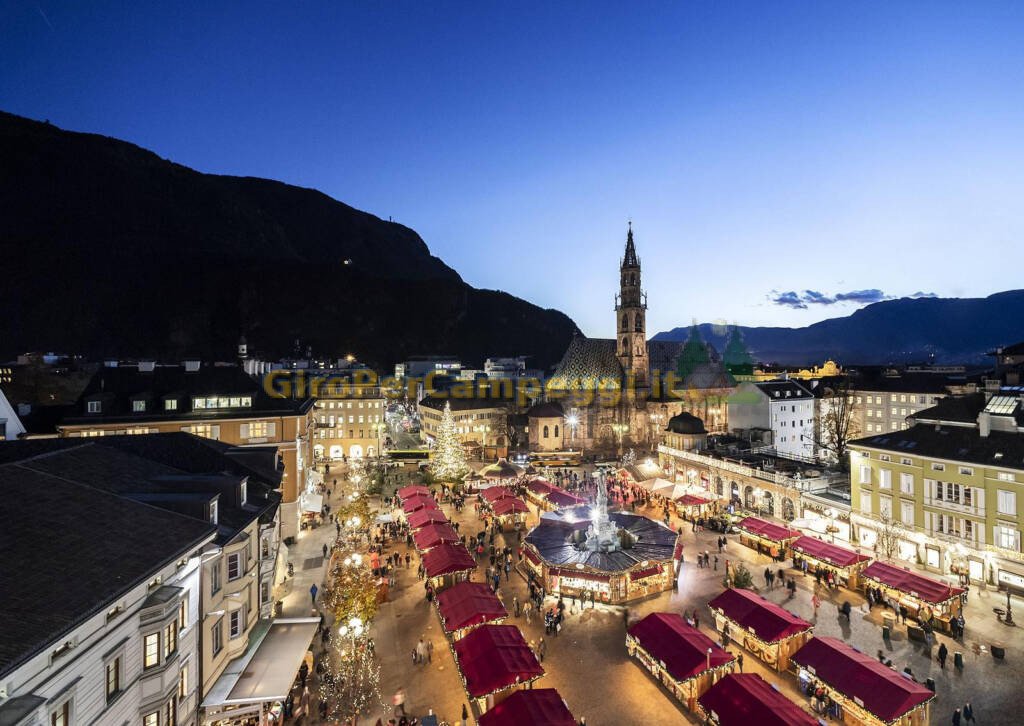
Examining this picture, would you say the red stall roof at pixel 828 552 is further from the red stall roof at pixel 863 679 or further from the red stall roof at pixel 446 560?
the red stall roof at pixel 446 560

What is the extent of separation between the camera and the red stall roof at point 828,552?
26.8m

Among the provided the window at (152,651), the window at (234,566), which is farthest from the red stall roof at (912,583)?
the window at (152,651)

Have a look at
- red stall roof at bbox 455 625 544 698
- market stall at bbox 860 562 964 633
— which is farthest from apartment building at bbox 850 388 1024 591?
red stall roof at bbox 455 625 544 698

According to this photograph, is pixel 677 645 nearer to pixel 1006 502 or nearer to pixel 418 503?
pixel 1006 502

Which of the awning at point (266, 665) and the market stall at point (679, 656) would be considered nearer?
the awning at point (266, 665)

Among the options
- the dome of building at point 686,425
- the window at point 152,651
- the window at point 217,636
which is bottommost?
the window at point 217,636

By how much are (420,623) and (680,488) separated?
25.8m

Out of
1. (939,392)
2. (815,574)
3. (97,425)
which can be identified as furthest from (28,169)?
(939,392)

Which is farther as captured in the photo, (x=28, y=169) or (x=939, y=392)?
(x=28, y=169)

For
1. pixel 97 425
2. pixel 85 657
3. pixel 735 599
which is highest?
pixel 97 425

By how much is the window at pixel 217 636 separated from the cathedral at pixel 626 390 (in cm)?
5796

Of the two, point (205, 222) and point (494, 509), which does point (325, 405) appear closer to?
point (494, 509)

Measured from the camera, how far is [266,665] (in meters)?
18.6

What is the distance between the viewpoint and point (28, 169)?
156m
